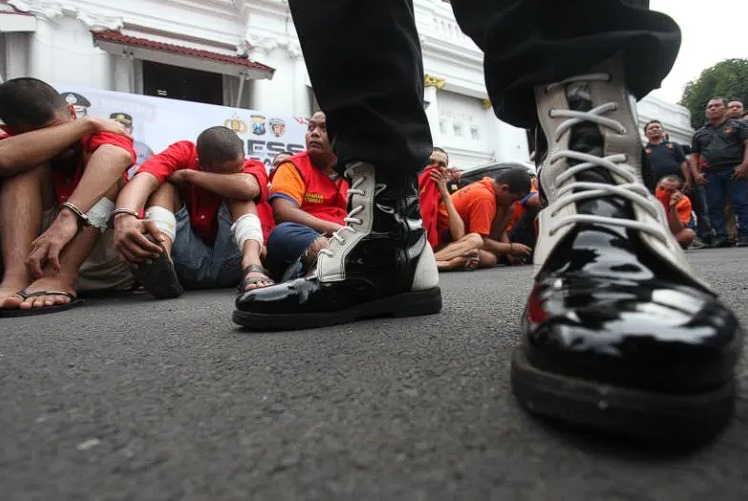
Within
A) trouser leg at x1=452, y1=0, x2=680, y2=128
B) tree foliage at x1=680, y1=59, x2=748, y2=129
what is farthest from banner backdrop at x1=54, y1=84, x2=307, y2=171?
tree foliage at x1=680, y1=59, x2=748, y2=129

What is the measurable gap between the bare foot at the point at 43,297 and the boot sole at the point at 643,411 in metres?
1.07

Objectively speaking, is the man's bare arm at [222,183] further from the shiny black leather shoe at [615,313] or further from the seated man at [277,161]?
the shiny black leather shoe at [615,313]

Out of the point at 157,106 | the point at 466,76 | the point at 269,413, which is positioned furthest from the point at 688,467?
the point at 466,76

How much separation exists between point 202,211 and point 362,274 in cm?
107

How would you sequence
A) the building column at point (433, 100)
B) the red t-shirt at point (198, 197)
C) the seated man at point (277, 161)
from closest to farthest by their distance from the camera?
the red t-shirt at point (198, 197)
the seated man at point (277, 161)
the building column at point (433, 100)

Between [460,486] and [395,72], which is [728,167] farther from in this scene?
[460,486]

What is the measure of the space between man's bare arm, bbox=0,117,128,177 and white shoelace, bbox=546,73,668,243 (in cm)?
121

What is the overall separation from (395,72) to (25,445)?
0.50 metres

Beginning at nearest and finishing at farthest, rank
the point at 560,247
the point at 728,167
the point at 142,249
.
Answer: the point at 560,247 → the point at 142,249 → the point at 728,167

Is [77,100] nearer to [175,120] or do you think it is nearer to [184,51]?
[175,120]

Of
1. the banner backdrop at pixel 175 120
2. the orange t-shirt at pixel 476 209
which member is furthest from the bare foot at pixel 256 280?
the banner backdrop at pixel 175 120

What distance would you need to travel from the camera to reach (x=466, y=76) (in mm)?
7316

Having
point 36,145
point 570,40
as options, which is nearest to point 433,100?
point 36,145

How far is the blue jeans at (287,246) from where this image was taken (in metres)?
1.37
